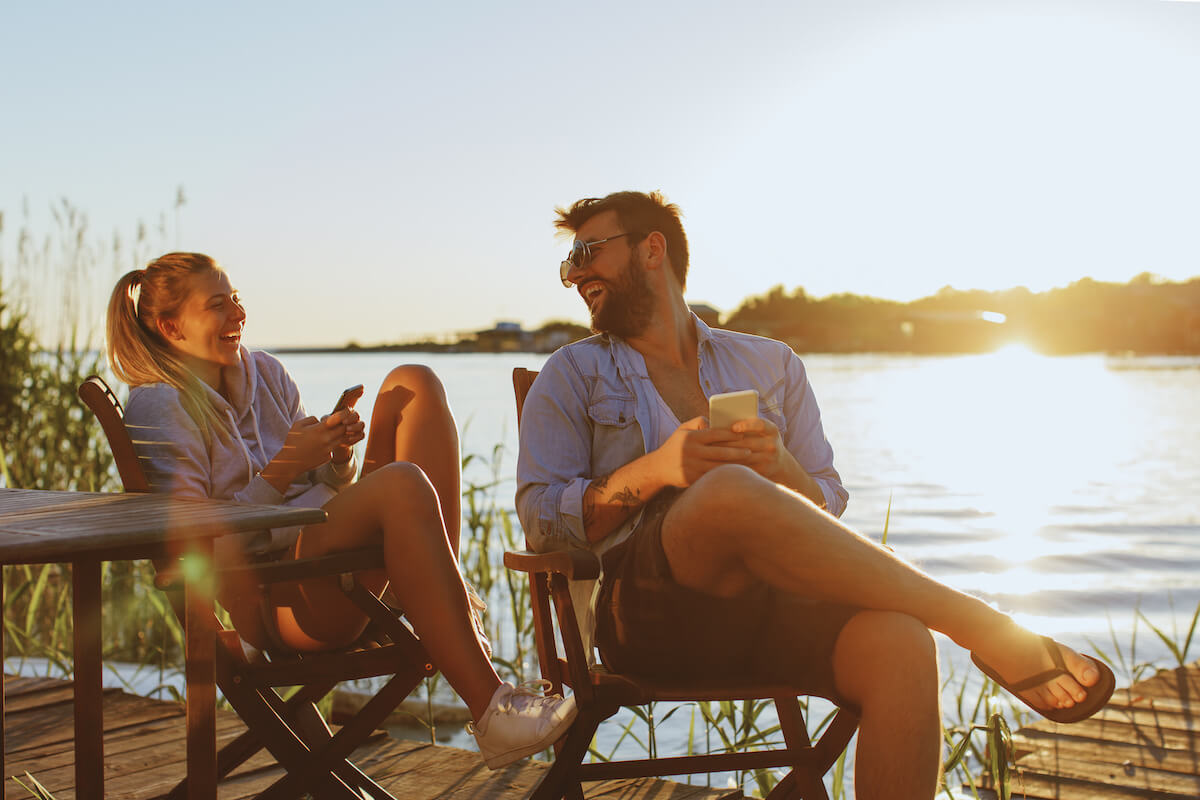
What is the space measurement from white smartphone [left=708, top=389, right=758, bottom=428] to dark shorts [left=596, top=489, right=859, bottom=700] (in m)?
0.22

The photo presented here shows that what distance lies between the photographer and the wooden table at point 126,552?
1.33 m

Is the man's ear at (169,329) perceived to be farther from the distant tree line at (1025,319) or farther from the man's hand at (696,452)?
the distant tree line at (1025,319)

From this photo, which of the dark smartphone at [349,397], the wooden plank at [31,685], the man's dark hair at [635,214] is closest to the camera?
the dark smartphone at [349,397]

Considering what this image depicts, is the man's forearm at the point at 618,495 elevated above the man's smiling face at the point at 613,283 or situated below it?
below

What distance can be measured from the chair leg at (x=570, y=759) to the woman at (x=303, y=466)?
0.18 feet

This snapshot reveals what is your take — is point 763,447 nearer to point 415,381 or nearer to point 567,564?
point 567,564

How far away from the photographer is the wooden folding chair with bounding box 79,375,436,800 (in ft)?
6.02

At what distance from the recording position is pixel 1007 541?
803cm

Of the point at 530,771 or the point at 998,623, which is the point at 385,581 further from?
the point at 998,623

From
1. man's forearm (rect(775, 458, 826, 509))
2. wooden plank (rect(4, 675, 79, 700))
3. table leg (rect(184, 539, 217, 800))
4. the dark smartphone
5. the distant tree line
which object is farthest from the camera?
the distant tree line

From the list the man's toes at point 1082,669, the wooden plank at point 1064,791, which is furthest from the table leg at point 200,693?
the wooden plank at point 1064,791

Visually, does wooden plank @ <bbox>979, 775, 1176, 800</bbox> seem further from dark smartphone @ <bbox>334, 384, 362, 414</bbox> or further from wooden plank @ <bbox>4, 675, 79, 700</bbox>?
wooden plank @ <bbox>4, 675, 79, 700</bbox>

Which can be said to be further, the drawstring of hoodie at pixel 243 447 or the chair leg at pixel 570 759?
the drawstring of hoodie at pixel 243 447

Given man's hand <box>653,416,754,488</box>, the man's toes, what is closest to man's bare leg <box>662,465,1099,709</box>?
the man's toes
